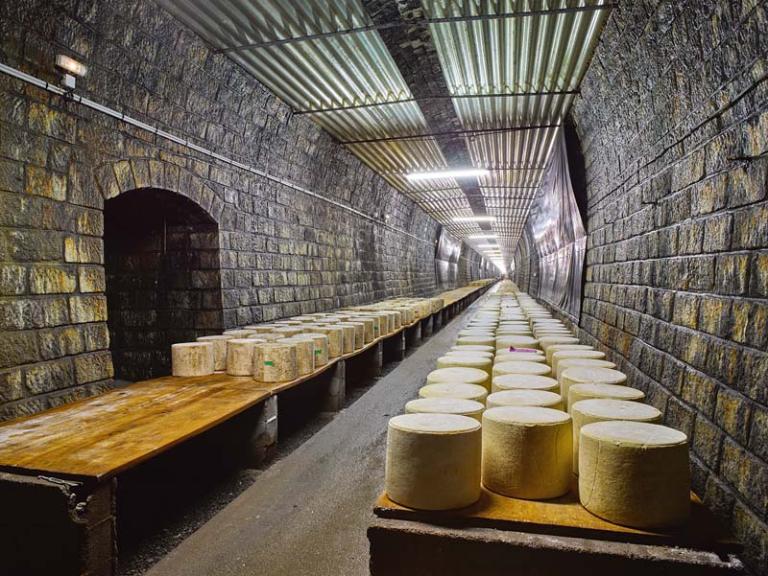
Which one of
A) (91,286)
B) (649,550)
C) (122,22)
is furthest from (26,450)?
(122,22)

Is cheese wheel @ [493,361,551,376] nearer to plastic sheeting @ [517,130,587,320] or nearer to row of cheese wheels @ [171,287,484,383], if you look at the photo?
row of cheese wheels @ [171,287,484,383]

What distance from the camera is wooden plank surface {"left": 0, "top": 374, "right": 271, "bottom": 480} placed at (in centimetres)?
230

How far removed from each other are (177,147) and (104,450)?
3.40 meters

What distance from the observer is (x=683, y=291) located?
2.62 metres

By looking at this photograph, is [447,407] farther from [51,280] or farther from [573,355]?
[51,280]

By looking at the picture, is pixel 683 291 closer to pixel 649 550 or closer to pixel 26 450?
pixel 649 550

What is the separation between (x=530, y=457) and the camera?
191cm

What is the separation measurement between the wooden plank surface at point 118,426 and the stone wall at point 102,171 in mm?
329

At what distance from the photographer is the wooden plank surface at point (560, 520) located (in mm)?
1651

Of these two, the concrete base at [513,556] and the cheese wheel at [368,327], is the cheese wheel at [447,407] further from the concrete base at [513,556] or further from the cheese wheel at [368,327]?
the cheese wheel at [368,327]

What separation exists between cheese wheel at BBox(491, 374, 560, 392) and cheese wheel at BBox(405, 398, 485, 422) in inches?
17.9

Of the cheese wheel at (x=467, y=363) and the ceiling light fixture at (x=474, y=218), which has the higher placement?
the ceiling light fixture at (x=474, y=218)

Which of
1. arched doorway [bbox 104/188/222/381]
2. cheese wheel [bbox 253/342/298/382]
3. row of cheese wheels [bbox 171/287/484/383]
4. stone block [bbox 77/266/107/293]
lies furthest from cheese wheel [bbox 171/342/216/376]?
arched doorway [bbox 104/188/222/381]

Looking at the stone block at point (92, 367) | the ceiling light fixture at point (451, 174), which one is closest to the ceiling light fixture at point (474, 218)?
the ceiling light fixture at point (451, 174)
